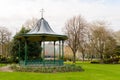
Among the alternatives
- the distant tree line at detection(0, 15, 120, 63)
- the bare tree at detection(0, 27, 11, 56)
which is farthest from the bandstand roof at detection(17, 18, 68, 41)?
the bare tree at detection(0, 27, 11, 56)

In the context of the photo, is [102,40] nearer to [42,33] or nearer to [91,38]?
[91,38]

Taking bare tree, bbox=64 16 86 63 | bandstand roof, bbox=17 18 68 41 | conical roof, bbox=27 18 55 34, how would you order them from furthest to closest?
bare tree, bbox=64 16 86 63 → conical roof, bbox=27 18 55 34 → bandstand roof, bbox=17 18 68 41

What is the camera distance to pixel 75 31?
6750 cm

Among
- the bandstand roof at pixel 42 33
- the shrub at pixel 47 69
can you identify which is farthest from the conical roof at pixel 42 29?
the shrub at pixel 47 69

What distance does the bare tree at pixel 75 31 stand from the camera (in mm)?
67250

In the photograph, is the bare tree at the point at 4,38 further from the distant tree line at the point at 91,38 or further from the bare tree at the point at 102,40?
the bare tree at the point at 102,40

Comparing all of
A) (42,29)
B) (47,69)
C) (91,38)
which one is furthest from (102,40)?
(47,69)

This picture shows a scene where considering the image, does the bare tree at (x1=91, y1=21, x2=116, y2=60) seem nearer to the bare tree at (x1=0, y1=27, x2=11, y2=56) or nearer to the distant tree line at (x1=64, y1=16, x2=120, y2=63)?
the distant tree line at (x1=64, y1=16, x2=120, y2=63)

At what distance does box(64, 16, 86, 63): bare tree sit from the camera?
67.2 meters

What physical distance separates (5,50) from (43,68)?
155 feet

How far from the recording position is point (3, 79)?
66.5ft

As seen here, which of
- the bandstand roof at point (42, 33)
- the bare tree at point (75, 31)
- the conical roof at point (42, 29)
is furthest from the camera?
the bare tree at point (75, 31)

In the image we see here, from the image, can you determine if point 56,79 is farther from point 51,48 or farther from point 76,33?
point 51,48

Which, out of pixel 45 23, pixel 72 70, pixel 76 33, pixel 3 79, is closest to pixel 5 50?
pixel 76 33
